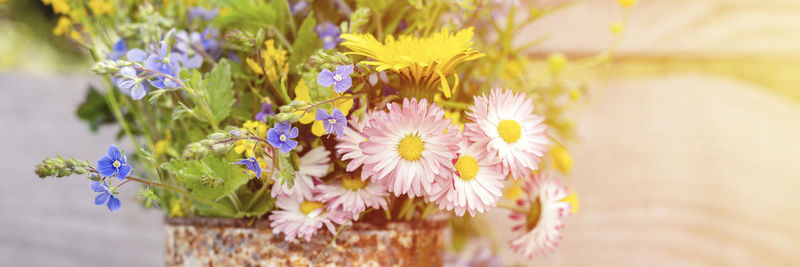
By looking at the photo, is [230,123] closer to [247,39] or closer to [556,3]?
[247,39]

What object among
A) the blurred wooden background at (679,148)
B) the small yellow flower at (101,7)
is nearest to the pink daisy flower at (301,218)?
the small yellow flower at (101,7)

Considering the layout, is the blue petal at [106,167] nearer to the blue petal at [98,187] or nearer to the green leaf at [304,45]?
the blue petal at [98,187]

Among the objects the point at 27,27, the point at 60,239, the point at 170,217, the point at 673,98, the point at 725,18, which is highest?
the point at 27,27

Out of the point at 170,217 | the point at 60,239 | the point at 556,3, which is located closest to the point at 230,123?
the point at 170,217

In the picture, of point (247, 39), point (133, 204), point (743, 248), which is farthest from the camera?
point (133, 204)

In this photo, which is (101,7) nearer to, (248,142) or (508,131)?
(248,142)

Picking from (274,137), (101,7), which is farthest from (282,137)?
(101,7)

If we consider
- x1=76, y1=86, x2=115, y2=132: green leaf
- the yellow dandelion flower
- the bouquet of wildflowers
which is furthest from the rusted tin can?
x1=76, y1=86, x2=115, y2=132: green leaf
